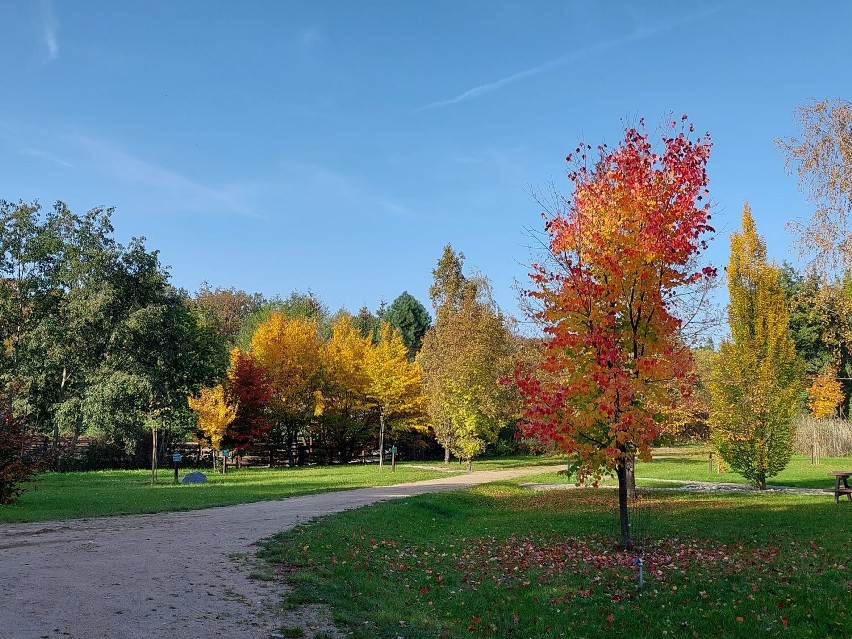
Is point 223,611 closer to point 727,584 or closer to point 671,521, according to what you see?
point 727,584

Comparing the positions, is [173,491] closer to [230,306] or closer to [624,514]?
[624,514]

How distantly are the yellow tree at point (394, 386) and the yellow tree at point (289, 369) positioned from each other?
12.9 feet

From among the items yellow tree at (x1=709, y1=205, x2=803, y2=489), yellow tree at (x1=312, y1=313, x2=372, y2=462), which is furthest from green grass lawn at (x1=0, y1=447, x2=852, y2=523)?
yellow tree at (x1=312, y1=313, x2=372, y2=462)

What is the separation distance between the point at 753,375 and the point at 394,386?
23279 millimetres

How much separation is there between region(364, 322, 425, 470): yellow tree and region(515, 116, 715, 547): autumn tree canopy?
3060 cm

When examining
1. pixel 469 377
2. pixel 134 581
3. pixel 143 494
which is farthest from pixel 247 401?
pixel 134 581

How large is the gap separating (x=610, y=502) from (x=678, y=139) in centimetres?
1140

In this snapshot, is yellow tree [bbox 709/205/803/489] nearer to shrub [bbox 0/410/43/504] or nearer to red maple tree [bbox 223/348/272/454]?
shrub [bbox 0/410/43/504]

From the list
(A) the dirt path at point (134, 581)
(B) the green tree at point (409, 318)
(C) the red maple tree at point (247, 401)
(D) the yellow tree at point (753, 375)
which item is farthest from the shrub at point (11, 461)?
(B) the green tree at point (409, 318)

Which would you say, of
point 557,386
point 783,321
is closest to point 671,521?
point 557,386

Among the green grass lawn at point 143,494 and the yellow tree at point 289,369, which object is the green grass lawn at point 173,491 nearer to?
the green grass lawn at point 143,494

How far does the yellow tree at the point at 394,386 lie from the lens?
41062mm

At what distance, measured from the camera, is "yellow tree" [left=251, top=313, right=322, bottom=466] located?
137ft

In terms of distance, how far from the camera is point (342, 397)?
1727 inches
